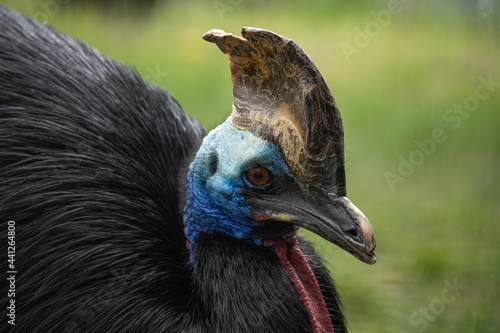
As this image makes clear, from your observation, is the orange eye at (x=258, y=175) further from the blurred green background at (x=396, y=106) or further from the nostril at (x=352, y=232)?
the blurred green background at (x=396, y=106)

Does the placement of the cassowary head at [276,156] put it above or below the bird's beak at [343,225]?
above

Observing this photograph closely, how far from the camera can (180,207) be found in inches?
106

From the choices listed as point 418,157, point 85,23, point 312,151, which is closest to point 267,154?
point 312,151

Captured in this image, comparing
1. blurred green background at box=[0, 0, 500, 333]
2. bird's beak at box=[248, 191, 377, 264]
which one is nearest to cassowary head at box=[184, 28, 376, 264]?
bird's beak at box=[248, 191, 377, 264]

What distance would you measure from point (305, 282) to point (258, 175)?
477mm

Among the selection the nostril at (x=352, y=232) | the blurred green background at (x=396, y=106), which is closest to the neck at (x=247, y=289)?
the nostril at (x=352, y=232)

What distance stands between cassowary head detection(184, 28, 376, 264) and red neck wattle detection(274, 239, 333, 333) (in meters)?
0.06

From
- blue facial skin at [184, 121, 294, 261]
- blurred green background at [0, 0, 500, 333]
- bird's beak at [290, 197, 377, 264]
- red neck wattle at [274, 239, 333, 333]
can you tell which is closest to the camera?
→ bird's beak at [290, 197, 377, 264]

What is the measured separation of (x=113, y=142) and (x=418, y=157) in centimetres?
386

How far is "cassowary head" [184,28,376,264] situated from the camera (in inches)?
88.8

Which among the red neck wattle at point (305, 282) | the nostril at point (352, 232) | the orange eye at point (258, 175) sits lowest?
the red neck wattle at point (305, 282)

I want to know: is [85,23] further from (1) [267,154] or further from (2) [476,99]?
(1) [267,154]

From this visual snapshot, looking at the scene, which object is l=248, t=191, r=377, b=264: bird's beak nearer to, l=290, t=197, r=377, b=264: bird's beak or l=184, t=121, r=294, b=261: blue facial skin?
l=290, t=197, r=377, b=264: bird's beak

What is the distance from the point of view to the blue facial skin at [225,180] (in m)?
2.35
